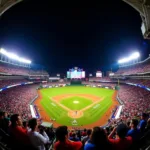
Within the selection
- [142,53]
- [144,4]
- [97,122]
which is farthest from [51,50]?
[144,4]

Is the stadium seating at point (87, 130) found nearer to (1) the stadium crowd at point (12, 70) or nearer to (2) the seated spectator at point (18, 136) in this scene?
(2) the seated spectator at point (18, 136)

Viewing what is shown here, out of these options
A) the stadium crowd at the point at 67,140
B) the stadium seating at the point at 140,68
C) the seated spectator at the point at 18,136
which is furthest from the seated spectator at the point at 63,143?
the stadium seating at the point at 140,68

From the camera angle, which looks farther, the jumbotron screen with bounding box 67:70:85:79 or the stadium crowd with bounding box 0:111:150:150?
the jumbotron screen with bounding box 67:70:85:79

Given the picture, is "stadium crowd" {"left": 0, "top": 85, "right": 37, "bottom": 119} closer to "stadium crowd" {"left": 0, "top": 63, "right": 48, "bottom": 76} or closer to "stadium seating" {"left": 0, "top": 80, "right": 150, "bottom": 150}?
"stadium seating" {"left": 0, "top": 80, "right": 150, "bottom": 150}

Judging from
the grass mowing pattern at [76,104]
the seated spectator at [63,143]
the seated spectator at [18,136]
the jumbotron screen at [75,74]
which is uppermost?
the jumbotron screen at [75,74]

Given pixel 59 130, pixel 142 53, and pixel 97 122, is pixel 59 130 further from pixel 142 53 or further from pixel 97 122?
pixel 142 53

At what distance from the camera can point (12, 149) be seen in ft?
15.2

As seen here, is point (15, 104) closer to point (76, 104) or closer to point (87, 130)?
point (76, 104)

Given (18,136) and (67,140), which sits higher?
(67,140)

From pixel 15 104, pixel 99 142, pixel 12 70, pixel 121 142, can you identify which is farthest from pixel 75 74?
pixel 99 142

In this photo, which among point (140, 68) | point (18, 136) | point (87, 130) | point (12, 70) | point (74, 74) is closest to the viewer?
point (18, 136)

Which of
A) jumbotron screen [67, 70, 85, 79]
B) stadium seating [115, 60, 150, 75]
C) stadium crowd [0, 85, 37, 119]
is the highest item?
stadium seating [115, 60, 150, 75]

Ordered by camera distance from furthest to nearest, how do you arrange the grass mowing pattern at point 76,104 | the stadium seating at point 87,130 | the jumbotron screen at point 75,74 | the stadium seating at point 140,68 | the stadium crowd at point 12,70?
1. the jumbotron screen at point 75,74
2. the stadium crowd at point 12,70
3. the stadium seating at point 140,68
4. the grass mowing pattern at point 76,104
5. the stadium seating at point 87,130

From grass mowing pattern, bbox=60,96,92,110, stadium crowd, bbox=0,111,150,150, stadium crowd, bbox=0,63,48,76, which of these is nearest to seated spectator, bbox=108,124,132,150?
stadium crowd, bbox=0,111,150,150
